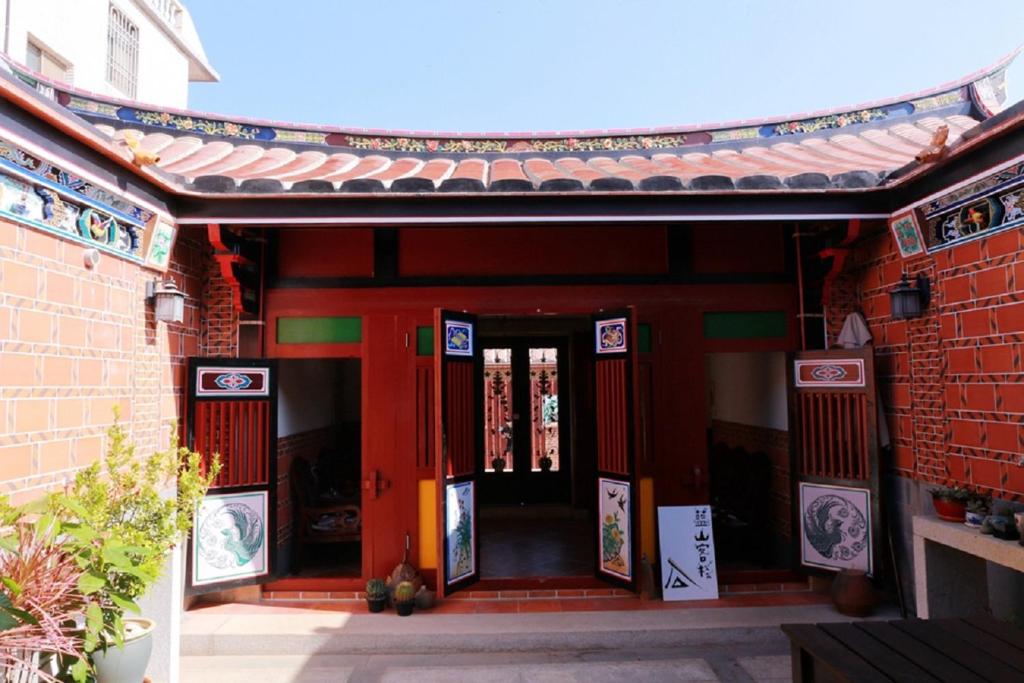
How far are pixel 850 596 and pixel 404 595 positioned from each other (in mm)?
3153

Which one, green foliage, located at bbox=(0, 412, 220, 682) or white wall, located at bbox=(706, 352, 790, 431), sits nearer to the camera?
green foliage, located at bbox=(0, 412, 220, 682)

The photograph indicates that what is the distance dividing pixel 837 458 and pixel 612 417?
1.71 meters

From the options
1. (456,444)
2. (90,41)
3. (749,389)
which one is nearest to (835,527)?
(749,389)

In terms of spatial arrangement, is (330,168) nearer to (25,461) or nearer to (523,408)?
(25,461)

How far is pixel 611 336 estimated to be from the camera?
467cm

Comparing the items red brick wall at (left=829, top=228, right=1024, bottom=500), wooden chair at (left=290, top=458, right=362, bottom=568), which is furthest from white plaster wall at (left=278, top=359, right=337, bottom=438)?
red brick wall at (left=829, top=228, right=1024, bottom=500)

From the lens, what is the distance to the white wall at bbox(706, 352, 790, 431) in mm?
5708

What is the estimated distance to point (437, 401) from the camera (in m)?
4.38

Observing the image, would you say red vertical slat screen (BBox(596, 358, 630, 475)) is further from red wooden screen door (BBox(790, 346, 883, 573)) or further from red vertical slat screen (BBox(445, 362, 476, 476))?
red wooden screen door (BBox(790, 346, 883, 573))

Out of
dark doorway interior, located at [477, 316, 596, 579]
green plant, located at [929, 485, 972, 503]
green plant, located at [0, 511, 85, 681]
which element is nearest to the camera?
green plant, located at [0, 511, 85, 681]

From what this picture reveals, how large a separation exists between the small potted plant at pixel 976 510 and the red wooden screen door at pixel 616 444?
1.97 metres

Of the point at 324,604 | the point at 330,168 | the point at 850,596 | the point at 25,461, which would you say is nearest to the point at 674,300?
the point at 850,596

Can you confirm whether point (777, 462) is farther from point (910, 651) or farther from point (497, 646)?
point (910, 651)

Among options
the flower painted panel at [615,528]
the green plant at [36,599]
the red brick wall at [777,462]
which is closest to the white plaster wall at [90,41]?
the green plant at [36,599]
